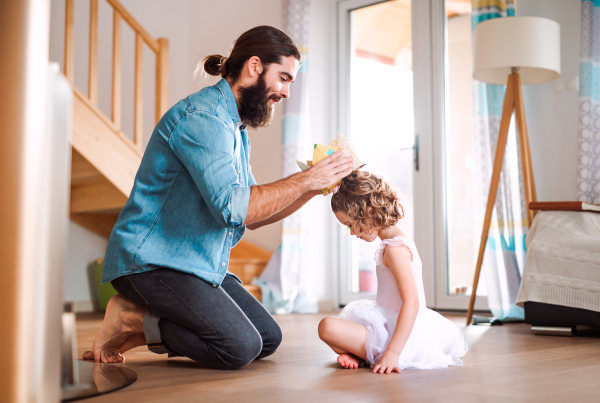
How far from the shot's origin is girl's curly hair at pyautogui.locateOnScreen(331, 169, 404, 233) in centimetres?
162

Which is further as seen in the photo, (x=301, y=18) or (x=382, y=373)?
(x=301, y=18)

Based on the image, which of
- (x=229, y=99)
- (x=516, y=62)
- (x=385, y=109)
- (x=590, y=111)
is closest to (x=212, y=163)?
(x=229, y=99)

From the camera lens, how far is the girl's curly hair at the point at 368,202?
162 cm

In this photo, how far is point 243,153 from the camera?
186cm

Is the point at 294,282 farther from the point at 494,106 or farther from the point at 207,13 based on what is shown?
the point at 207,13

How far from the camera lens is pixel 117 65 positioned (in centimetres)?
342

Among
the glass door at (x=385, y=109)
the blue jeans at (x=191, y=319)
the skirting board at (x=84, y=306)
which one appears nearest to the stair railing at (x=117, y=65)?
the glass door at (x=385, y=109)

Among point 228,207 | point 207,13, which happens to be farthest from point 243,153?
point 207,13

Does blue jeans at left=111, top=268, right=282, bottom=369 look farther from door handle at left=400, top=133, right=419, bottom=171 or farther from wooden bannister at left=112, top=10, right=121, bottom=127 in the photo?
door handle at left=400, top=133, right=419, bottom=171

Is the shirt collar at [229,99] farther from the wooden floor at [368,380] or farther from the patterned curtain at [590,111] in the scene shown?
the patterned curtain at [590,111]

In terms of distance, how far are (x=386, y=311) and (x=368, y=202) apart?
32cm

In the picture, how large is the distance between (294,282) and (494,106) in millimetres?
1666

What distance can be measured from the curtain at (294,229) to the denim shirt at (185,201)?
86.8 inches

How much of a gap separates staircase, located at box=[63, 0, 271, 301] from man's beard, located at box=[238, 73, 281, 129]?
172 centimetres
